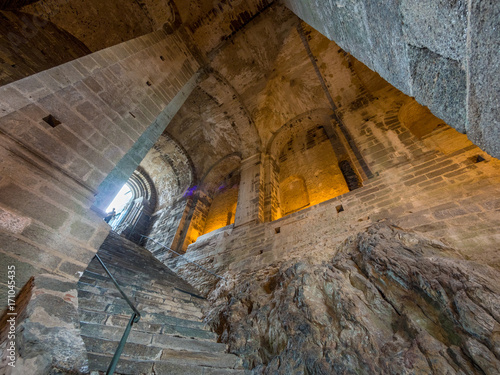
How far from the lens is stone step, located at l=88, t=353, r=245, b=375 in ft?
6.36

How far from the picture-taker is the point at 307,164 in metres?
8.77

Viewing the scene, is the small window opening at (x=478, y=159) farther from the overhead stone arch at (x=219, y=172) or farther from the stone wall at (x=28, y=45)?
the stone wall at (x=28, y=45)

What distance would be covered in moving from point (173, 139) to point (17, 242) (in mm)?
9538

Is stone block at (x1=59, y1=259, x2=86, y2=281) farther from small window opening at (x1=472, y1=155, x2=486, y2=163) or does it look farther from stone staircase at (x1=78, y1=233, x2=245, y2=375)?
small window opening at (x1=472, y1=155, x2=486, y2=163)

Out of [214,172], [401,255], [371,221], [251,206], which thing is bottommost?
[401,255]

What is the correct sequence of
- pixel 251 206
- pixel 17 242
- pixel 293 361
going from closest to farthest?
pixel 17 242 < pixel 293 361 < pixel 251 206

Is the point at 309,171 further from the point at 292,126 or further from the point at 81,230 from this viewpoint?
the point at 81,230

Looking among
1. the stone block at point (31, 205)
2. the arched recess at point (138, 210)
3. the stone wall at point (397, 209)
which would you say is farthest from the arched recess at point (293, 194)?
the arched recess at point (138, 210)

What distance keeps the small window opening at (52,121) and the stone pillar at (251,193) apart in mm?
4789

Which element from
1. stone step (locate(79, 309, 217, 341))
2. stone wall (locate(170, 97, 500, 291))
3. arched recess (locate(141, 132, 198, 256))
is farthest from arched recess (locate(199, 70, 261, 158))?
stone step (locate(79, 309, 217, 341))

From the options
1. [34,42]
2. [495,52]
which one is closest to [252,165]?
[34,42]

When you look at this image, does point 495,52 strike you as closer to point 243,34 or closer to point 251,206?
point 251,206

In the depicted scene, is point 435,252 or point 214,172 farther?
point 214,172

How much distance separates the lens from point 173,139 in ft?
34.8
